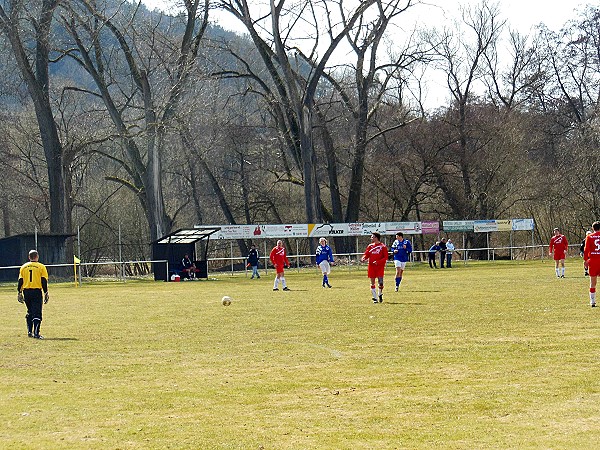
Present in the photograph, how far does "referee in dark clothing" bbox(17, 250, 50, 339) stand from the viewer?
1802cm

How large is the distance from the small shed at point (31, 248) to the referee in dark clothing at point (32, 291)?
27.8 meters

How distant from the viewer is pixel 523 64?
64375 mm

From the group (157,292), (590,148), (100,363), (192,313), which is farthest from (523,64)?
(100,363)

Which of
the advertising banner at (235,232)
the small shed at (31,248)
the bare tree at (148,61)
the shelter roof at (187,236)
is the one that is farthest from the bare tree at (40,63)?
the advertising banner at (235,232)

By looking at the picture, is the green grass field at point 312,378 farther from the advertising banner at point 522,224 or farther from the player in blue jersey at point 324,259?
the advertising banner at point 522,224

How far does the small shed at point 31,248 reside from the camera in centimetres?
4606

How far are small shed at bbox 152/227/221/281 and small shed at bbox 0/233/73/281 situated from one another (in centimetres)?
542

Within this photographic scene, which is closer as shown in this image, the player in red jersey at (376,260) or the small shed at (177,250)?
the player in red jersey at (376,260)

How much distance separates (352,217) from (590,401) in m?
52.7

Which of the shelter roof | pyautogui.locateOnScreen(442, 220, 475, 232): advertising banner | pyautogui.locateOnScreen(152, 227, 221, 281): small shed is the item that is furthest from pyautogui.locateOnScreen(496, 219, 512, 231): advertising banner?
the shelter roof

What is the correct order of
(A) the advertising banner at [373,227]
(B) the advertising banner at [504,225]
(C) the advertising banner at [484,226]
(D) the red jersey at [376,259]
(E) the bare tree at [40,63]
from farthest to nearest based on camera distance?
(B) the advertising banner at [504,225], (C) the advertising banner at [484,226], (A) the advertising banner at [373,227], (E) the bare tree at [40,63], (D) the red jersey at [376,259]

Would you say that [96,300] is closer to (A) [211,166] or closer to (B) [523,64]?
(A) [211,166]

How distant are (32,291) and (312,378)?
342 inches

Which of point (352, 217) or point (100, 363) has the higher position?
point (352, 217)
